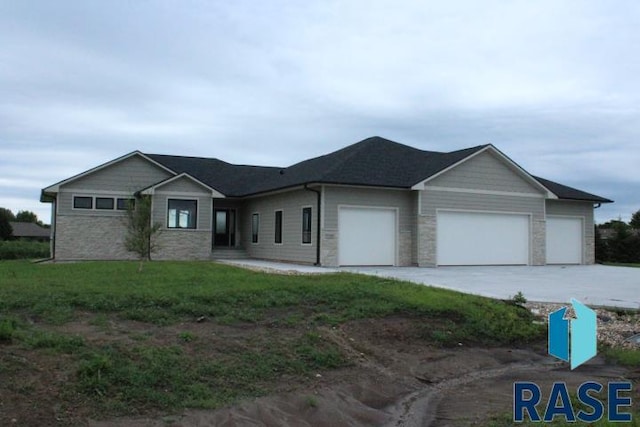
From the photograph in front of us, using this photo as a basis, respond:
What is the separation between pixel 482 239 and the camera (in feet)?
80.3

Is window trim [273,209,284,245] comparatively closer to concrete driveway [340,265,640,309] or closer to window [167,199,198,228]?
window [167,199,198,228]

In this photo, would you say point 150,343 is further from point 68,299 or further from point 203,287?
point 203,287

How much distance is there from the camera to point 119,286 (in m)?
11.8

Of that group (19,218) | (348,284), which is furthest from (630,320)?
(19,218)

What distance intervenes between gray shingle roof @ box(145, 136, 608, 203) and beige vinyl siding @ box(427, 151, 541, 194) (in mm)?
415

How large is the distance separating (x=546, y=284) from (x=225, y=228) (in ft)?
56.2

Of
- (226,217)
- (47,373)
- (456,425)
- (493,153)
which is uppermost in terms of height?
(493,153)

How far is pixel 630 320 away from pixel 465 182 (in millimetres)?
13129

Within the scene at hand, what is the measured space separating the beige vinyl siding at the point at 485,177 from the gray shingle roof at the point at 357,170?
415mm

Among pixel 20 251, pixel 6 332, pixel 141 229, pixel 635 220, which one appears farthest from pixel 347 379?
pixel 635 220

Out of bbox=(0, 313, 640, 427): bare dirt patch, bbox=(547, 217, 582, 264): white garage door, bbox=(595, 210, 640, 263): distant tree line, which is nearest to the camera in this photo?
bbox=(0, 313, 640, 427): bare dirt patch

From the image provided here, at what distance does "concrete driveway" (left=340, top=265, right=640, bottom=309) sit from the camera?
13.6 meters

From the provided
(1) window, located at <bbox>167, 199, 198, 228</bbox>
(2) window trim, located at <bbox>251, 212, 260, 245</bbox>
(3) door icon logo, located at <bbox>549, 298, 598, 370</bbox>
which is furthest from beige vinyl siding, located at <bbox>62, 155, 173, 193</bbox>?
(3) door icon logo, located at <bbox>549, 298, 598, 370</bbox>

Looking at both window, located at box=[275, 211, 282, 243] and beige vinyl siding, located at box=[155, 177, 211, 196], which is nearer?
window, located at box=[275, 211, 282, 243]
